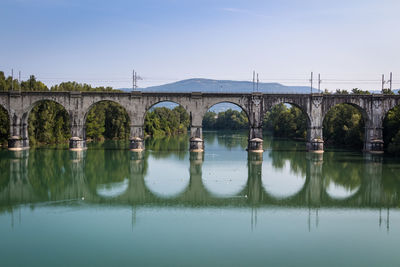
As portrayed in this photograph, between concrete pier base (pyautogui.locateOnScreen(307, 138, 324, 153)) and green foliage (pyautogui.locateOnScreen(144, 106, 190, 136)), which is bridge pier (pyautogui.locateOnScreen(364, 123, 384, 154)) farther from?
green foliage (pyautogui.locateOnScreen(144, 106, 190, 136))

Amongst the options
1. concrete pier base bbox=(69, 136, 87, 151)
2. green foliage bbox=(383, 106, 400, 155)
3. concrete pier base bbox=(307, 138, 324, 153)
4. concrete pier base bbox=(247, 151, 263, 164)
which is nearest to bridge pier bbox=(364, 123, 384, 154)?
green foliage bbox=(383, 106, 400, 155)

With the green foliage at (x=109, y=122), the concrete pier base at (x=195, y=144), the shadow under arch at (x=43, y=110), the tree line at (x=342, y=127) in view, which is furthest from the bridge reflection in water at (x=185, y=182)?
the green foliage at (x=109, y=122)

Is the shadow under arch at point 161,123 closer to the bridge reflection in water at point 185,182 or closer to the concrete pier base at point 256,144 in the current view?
the concrete pier base at point 256,144

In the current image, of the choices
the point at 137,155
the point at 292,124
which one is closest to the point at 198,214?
the point at 137,155

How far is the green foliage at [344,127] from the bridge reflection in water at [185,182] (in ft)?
23.7

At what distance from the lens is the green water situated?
486 inches

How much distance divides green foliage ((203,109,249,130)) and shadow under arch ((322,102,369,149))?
60.1 metres

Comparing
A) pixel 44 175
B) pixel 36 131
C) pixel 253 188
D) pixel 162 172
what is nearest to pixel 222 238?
pixel 253 188

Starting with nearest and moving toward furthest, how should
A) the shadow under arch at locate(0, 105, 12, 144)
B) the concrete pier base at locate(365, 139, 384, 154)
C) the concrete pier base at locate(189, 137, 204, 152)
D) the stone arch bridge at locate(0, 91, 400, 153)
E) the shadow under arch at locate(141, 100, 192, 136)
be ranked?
the concrete pier base at locate(365, 139, 384, 154)
the stone arch bridge at locate(0, 91, 400, 153)
the concrete pier base at locate(189, 137, 204, 152)
the shadow under arch at locate(0, 105, 12, 144)
the shadow under arch at locate(141, 100, 192, 136)

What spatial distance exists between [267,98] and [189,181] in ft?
63.8

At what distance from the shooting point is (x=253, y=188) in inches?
904

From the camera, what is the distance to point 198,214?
17125mm

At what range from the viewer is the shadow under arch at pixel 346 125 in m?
43.0

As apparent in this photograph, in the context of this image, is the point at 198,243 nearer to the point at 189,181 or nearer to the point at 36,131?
the point at 189,181
